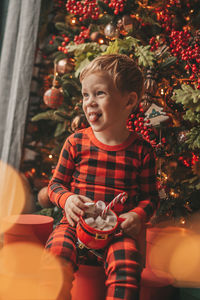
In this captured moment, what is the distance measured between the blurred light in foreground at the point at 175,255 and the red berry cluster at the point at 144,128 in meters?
0.35

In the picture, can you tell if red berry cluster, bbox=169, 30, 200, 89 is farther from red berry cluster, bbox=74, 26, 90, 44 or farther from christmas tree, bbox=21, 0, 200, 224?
red berry cluster, bbox=74, 26, 90, 44

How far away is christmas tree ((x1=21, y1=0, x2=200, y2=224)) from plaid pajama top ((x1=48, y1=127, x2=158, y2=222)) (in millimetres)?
242

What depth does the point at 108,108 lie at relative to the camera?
2.67 ft

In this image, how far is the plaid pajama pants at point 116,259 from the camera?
0.67 metres

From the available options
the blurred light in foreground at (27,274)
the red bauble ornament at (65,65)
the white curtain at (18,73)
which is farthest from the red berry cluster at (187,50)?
the blurred light in foreground at (27,274)

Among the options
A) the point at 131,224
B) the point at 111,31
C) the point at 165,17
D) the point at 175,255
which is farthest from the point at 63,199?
the point at 165,17

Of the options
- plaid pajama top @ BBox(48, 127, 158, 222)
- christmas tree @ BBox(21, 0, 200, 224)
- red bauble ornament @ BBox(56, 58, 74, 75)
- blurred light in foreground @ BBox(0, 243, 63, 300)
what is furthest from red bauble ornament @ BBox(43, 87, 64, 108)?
blurred light in foreground @ BBox(0, 243, 63, 300)

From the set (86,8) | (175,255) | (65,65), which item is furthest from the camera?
(65,65)

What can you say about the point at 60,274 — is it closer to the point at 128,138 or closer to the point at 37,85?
the point at 128,138

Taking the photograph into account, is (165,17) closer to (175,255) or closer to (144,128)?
(144,128)

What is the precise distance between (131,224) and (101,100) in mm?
346

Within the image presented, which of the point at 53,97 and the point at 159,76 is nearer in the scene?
the point at 159,76

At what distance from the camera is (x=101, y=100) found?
2.66 feet

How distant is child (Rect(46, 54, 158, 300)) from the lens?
2.56 ft
